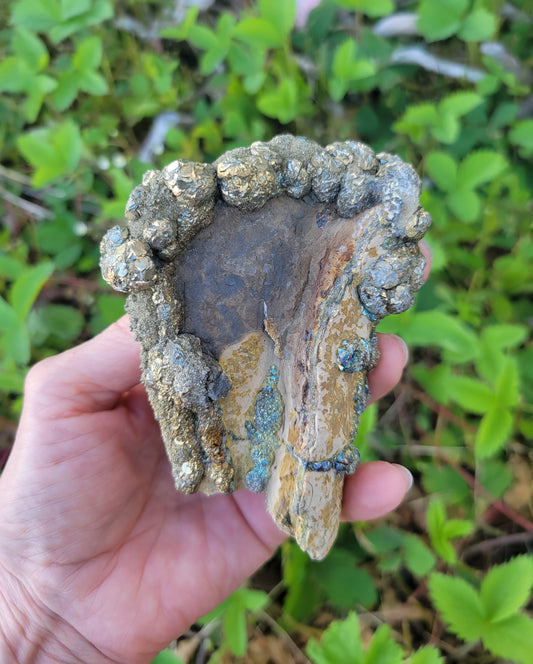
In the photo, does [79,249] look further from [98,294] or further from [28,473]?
[28,473]

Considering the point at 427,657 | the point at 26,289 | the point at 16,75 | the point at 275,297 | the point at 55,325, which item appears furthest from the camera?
the point at 55,325

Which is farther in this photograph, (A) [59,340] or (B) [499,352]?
(A) [59,340]

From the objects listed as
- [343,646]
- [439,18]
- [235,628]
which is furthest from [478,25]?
[235,628]

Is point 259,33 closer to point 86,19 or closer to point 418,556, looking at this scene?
point 86,19

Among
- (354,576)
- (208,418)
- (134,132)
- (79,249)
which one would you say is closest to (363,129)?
(134,132)

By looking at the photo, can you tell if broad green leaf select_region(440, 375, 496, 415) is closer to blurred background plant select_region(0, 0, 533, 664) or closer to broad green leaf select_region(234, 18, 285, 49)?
blurred background plant select_region(0, 0, 533, 664)

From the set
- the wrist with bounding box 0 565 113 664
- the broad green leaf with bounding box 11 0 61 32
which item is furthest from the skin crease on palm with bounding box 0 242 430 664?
the broad green leaf with bounding box 11 0 61 32
